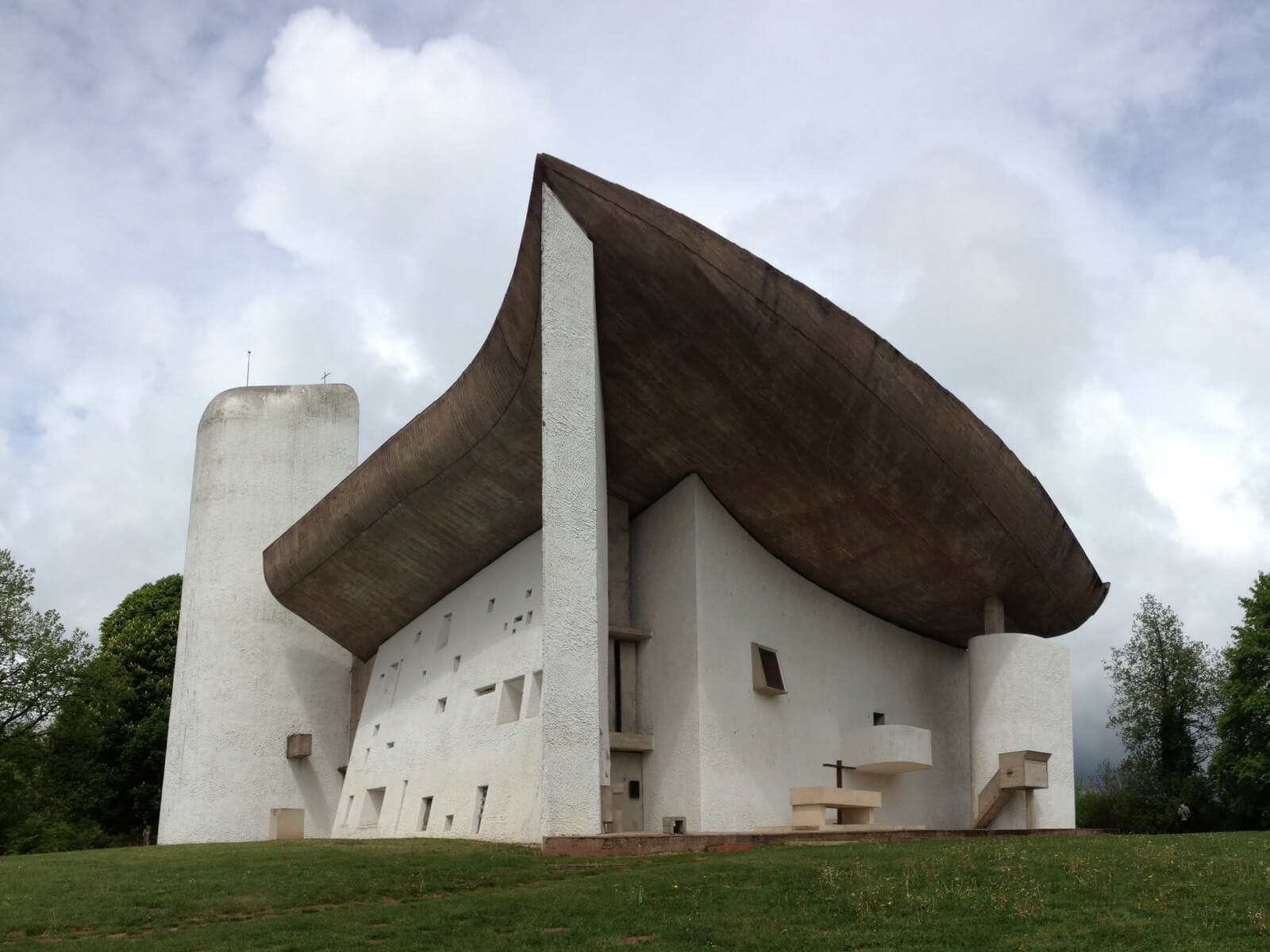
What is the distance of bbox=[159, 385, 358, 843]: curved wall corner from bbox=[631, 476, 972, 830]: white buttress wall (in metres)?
12.4

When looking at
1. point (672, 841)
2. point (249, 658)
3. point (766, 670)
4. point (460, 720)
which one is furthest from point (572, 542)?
point (249, 658)

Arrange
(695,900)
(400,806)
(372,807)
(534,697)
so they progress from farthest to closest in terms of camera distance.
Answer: (372,807) < (400,806) < (534,697) < (695,900)

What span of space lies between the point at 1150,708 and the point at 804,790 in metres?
22.6

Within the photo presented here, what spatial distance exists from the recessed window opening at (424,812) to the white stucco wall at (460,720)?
83 millimetres

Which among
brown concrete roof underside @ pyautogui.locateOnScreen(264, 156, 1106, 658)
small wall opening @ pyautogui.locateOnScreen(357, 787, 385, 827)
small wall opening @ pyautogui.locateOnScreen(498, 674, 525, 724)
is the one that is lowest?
small wall opening @ pyautogui.locateOnScreen(357, 787, 385, 827)

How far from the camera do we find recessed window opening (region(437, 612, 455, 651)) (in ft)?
84.2

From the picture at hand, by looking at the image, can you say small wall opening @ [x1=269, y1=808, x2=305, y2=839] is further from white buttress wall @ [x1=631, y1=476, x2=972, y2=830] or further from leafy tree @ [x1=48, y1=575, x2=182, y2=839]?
white buttress wall @ [x1=631, y1=476, x2=972, y2=830]

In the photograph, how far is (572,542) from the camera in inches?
619

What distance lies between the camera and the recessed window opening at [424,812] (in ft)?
76.4

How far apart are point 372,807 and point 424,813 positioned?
12.2 ft

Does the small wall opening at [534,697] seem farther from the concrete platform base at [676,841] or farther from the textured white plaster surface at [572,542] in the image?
the concrete platform base at [676,841]

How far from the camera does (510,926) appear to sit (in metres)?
9.68

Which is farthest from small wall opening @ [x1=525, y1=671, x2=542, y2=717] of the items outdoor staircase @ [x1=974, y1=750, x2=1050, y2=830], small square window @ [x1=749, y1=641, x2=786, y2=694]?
outdoor staircase @ [x1=974, y1=750, x2=1050, y2=830]

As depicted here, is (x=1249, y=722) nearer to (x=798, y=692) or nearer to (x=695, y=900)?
(x=798, y=692)
